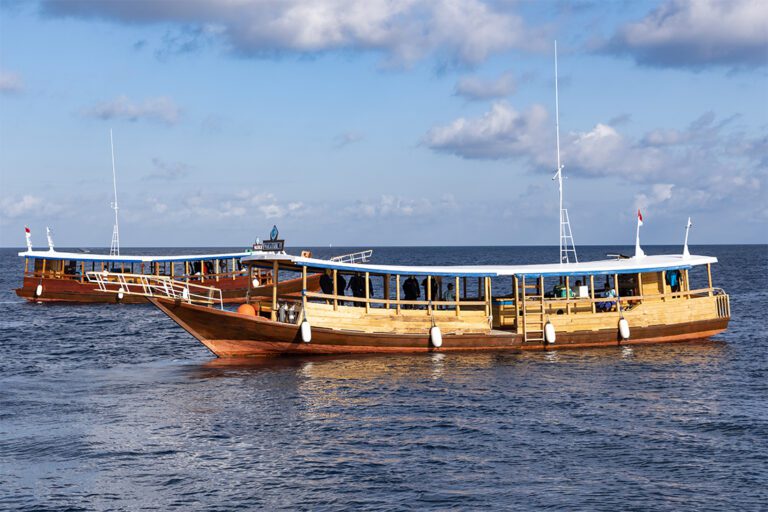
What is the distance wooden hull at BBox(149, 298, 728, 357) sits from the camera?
29.5m

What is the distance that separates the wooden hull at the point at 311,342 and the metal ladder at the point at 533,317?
26 cm

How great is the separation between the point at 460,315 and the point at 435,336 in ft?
4.92

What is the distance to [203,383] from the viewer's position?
26.5 metres

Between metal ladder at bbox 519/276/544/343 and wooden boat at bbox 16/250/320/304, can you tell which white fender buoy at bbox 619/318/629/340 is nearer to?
metal ladder at bbox 519/276/544/343

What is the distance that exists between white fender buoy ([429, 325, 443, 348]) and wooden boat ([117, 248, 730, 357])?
39mm

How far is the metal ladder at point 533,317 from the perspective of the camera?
31906mm

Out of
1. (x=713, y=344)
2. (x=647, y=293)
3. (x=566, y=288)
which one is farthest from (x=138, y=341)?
(x=713, y=344)

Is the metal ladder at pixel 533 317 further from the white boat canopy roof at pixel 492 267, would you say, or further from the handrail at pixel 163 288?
the handrail at pixel 163 288

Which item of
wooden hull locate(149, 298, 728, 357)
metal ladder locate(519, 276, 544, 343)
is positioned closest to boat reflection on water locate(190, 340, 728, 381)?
wooden hull locate(149, 298, 728, 357)

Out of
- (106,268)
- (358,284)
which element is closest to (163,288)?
(358,284)

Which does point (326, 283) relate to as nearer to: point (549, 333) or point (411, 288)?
point (411, 288)

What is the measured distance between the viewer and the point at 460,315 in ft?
104

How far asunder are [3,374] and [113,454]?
1248 cm

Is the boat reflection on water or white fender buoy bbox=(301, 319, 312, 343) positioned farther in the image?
white fender buoy bbox=(301, 319, 312, 343)
